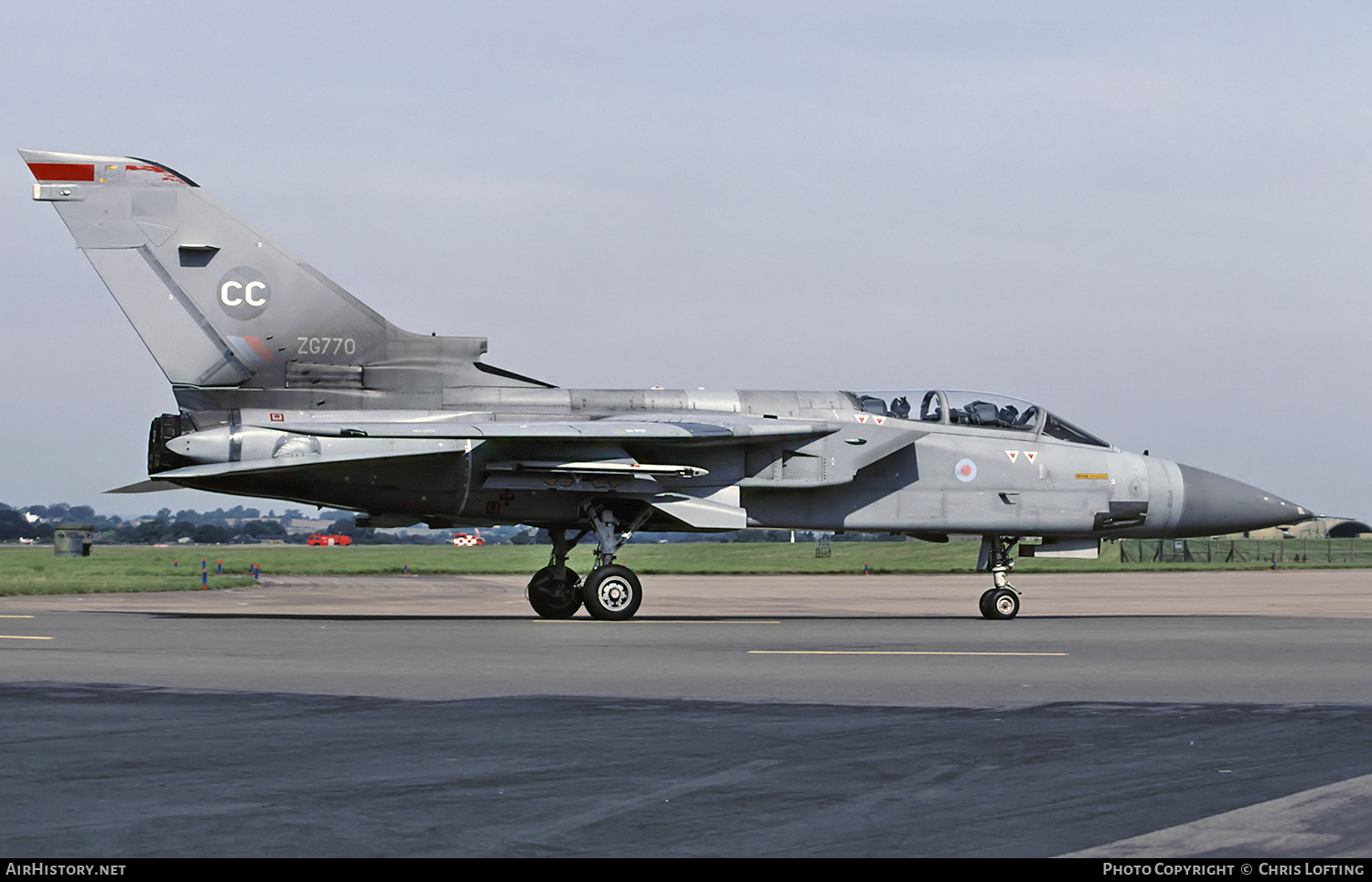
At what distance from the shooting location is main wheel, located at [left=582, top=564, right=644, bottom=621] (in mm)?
18922

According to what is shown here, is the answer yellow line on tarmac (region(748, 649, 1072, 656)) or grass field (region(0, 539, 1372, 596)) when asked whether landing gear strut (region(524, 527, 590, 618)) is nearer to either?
yellow line on tarmac (region(748, 649, 1072, 656))

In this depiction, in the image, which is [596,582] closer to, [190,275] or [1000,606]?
[1000,606]

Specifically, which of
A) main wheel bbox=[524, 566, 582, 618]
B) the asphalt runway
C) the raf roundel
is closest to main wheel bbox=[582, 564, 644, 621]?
main wheel bbox=[524, 566, 582, 618]

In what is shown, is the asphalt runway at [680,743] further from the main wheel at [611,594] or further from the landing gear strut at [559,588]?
the landing gear strut at [559,588]

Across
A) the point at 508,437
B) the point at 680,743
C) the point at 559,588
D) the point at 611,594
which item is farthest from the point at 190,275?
the point at 680,743

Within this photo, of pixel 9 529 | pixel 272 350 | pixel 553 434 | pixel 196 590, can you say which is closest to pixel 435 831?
pixel 553 434

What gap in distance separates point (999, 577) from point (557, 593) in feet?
21.0

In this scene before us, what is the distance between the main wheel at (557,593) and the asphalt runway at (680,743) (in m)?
4.02

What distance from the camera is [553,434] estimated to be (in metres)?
17.7

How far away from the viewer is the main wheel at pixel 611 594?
745 inches

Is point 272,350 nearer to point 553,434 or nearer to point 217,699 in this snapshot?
point 553,434

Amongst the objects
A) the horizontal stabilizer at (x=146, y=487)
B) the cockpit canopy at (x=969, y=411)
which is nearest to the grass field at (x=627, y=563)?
the horizontal stabilizer at (x=146, y=487)

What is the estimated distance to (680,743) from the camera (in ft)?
24.8

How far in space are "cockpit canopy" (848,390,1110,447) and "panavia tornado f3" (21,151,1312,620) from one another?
0.03 meters
